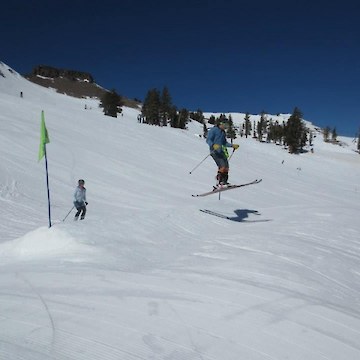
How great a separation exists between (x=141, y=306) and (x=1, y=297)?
1.52 m

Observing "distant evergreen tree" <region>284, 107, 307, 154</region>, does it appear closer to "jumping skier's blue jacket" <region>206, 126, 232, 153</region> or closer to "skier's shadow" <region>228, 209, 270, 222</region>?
"skier's shadow" <region>228, 209, 270, 222</region>

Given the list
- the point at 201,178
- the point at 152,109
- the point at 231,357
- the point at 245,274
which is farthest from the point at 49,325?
the point at 152,109

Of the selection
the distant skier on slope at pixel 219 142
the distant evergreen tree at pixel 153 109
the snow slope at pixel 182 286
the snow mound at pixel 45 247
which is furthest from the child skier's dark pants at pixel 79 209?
the distant evergreen tree at pixel 153 109

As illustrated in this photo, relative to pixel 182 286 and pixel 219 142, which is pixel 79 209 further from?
pixel 182 286

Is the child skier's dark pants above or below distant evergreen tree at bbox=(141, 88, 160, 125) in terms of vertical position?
below

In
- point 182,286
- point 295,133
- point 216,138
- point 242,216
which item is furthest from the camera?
point 295,133

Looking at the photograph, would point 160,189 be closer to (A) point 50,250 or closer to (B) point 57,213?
(B) point 57,213

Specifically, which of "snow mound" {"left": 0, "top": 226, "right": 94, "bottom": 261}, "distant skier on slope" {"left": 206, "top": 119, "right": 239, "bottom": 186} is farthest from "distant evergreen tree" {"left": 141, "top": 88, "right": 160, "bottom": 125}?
"snow mound" {"left": 0, "top": 226, "right": 94, "bottom": 261}

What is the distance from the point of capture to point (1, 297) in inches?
158

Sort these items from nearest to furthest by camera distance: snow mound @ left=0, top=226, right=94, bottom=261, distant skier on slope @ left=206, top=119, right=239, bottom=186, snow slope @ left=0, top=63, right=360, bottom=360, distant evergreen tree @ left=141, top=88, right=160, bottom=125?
1. snow slope @ left=0, top=63, right=360, bottom=360
2. snow mound @ left=0, top=226, right=94, bottom=261
3. distant skier on slope @ left=206, top=119, right=239, bottom=186
4. distant evergreen tree @ left=141, top=88, right=160, bottom=125

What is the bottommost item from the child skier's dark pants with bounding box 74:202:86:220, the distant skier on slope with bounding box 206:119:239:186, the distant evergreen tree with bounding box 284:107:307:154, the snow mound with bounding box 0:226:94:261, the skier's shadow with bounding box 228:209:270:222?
the child skier's dark pants with bounding box 74:202:86:220

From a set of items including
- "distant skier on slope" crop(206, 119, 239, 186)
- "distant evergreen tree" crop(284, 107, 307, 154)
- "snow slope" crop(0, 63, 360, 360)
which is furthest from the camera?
"distant evergreen tree" crop(284, 107, 307, 154)

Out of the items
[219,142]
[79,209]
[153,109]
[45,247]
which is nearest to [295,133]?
[153,109]

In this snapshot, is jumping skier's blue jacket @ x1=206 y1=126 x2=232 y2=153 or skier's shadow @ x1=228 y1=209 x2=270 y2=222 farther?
skier's shadow @ x1=228 y1=209 x2=270 y2=222
